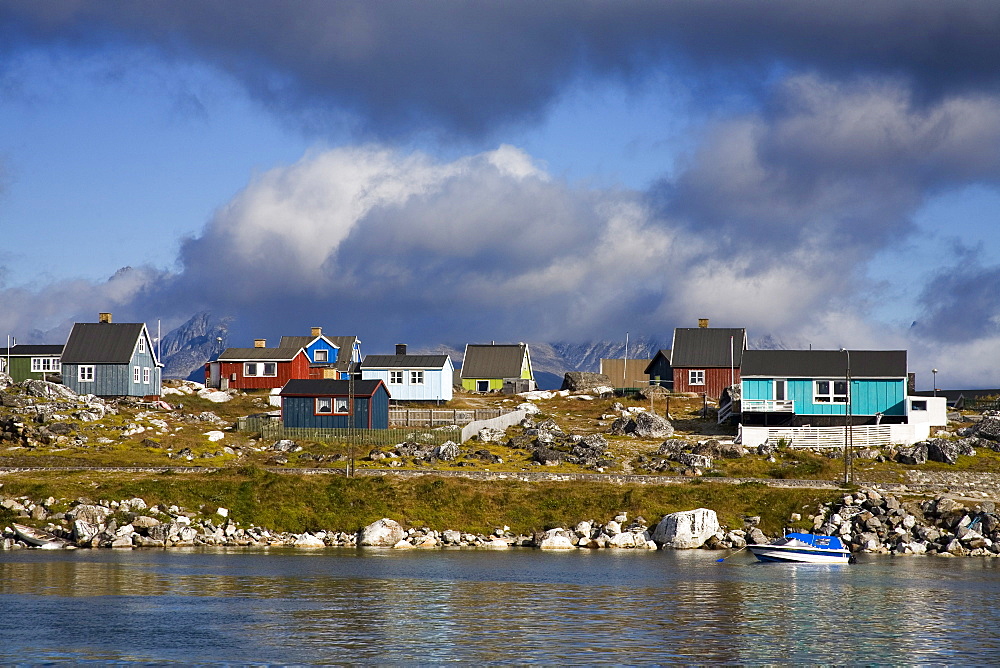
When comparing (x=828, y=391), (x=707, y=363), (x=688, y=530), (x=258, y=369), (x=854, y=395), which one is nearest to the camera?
(x=688, y=530)

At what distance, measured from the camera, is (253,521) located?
59500mm

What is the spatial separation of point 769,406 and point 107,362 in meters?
53.0

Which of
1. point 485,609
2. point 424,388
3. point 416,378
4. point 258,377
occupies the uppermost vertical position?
point 258,377

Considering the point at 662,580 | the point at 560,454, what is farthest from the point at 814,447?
the point at 662,580

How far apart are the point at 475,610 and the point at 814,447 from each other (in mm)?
40195

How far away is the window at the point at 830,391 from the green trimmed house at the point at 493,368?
39.6m

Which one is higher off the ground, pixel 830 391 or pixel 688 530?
pixel 830 391

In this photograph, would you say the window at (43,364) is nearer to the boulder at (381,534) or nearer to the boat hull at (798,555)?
the boulder at (381,534)

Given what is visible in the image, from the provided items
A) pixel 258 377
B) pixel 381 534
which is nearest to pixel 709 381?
pixel 258 377

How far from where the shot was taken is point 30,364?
101 meters

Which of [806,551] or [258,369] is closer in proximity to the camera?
[806,551]

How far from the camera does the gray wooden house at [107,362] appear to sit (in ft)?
314

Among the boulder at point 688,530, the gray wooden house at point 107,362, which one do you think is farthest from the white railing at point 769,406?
the gray wooden house at point 107,362

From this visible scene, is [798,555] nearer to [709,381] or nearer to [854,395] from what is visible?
[854,395]
